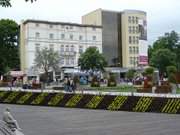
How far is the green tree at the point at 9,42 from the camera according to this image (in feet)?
293

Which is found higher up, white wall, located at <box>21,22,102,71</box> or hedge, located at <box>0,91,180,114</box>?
white wall, located at <box>21,22,102,71</box>

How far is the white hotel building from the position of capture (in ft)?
322

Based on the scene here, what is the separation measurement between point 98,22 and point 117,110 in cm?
8394

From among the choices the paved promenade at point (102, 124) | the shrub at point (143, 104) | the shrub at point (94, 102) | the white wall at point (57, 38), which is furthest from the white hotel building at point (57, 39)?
the paved promenade at point (102, 124)

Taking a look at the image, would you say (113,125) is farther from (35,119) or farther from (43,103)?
(43,103)

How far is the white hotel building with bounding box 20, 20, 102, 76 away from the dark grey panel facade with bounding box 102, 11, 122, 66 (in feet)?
9.42

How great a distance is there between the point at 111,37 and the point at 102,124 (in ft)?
303

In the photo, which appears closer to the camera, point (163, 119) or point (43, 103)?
point (163, 119)

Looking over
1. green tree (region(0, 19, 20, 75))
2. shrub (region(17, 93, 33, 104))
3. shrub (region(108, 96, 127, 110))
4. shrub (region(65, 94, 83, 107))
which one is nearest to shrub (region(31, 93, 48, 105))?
shrub (region(17, 93, 33, 104))

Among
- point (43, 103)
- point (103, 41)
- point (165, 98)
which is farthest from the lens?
point (103, 41)

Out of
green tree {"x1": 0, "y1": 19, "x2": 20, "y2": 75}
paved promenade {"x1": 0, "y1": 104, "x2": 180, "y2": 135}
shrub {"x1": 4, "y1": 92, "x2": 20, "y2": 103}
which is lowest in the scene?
shrub {"x1": 4, "y1": 92, "x2": 20, "y2": 103}

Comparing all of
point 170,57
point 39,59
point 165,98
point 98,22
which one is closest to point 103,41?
point 98,22

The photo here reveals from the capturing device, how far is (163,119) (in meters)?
20.3

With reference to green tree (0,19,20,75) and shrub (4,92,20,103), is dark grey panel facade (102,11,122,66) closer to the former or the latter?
green tree (0,19,20,75)
